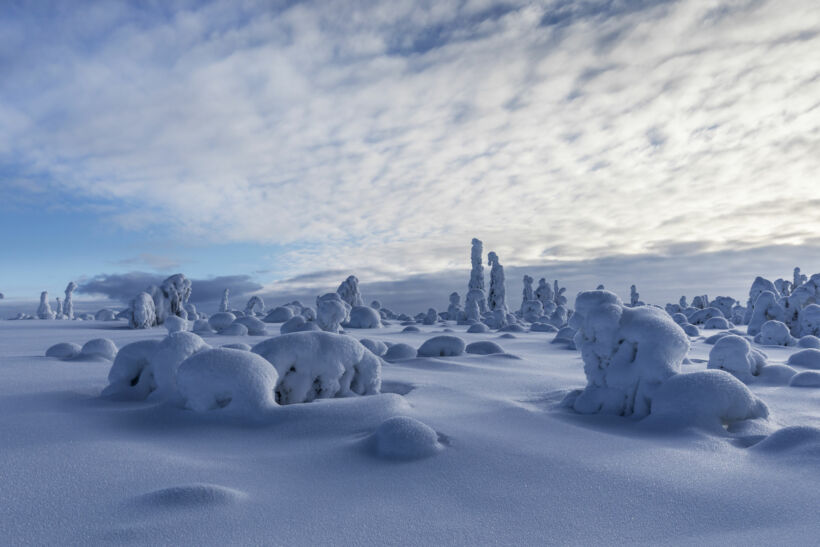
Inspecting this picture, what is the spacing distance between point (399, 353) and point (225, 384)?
6.21 m

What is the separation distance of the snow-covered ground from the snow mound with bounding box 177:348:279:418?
0.17 meters

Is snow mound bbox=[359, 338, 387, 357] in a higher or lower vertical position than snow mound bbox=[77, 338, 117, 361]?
lower

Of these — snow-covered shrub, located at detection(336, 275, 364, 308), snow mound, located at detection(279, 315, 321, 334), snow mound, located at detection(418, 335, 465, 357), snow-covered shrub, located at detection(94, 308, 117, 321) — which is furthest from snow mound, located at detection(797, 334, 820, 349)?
snow-covered shrub, located at detection(94, 308, 117, 321)

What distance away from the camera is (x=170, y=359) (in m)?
5.77

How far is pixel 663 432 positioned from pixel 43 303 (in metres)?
52.3

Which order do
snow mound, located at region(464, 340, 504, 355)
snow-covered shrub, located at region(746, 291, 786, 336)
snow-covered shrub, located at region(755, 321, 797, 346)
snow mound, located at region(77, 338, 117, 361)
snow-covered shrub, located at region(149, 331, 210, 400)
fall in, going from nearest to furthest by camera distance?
snow-covered shrub, located at region(149, 331, 210, 400)
snow mound, located at region(77, 338, 117, 361)
snow mound, located at region(464, 340, 504, 355)
snow-covered shrub, located at region(755, 321, 797, 346)
snow-covered shrub, located at region(746, 291, 786, 336)

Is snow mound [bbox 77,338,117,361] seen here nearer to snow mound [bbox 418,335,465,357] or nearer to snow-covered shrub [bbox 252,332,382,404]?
snow-covered shrub [bbox 252,332,382,404]

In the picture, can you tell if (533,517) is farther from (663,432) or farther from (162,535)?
(663,432)

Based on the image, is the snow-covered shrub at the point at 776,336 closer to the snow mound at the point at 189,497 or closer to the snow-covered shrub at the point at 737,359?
the snow-covered shrub at the point at 737,359

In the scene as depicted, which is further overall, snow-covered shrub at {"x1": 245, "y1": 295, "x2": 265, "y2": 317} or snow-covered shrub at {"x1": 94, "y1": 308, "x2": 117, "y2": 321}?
snow-covered shrub at {"x1": 245, "y1": 295, "x2": 265, "y2": 317}

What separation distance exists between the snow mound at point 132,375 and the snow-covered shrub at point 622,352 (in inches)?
217

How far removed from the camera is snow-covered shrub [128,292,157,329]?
1842 centimetres

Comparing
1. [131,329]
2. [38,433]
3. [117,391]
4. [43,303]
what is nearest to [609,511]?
[38,433]

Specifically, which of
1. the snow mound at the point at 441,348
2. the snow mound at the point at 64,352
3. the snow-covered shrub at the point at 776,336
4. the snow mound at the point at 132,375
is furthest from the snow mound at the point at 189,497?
the snow-covered shrub at the point at 776,336
